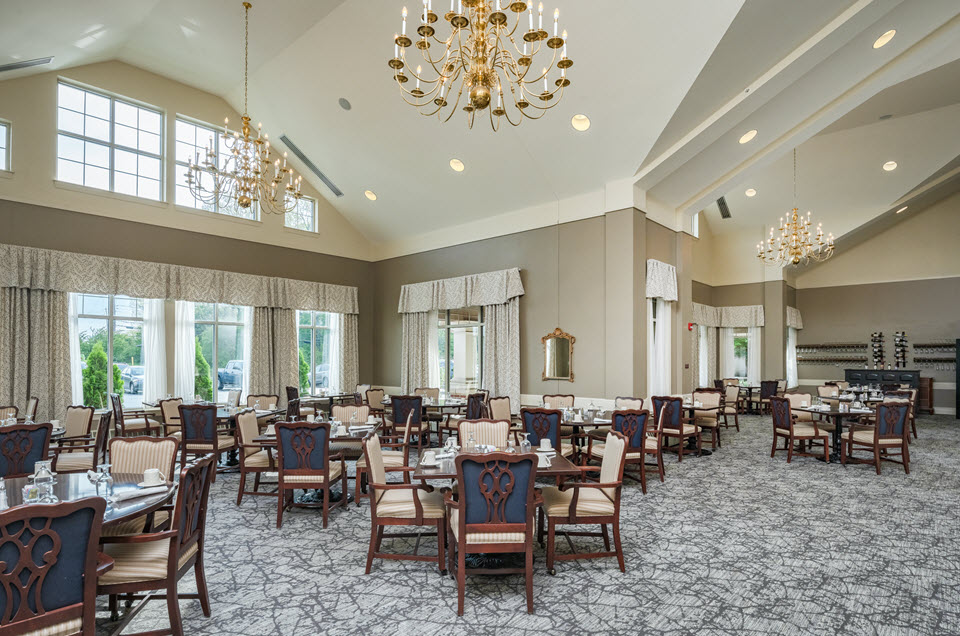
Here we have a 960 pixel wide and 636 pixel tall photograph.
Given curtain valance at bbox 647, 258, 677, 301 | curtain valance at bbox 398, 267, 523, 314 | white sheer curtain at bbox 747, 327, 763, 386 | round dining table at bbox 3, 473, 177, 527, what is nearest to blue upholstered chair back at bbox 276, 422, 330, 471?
round dining table at bbox 3, 473, 177, 527

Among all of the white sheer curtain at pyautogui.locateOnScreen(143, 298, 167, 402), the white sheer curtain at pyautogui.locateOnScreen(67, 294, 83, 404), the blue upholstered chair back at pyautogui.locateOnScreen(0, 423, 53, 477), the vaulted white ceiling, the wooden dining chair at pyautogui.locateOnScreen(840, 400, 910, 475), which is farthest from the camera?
the white sheer curtain at pyautogui.locateOnScreen(143, 298, 167, 402)

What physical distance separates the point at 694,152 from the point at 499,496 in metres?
6.95

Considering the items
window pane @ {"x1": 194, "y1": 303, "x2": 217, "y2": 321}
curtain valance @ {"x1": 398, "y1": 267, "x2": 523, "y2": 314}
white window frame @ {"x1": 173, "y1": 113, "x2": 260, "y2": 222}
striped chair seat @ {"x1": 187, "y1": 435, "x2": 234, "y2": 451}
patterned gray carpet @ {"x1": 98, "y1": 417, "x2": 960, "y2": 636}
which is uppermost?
white window frame @ {"x1": 173, "y1": 113, "x2": 260, "y2": 222}

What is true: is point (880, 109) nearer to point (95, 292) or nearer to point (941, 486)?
point (941, 486)

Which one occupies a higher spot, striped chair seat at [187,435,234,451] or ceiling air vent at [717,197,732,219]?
ceiling air vent at [717,197,732,219]

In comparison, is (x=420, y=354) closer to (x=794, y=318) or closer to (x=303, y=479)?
(x=303, y=479)

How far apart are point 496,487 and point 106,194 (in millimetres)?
9145

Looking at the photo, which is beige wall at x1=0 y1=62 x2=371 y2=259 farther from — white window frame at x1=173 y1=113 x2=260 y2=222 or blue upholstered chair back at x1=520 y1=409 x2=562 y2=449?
blue upholstered chair back at x1=520 y1=409 x2=562 y2=449

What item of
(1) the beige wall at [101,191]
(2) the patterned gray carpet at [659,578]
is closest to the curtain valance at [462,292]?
(1) the beige wall at [101,191]

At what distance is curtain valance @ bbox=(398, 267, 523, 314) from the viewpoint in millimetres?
10055

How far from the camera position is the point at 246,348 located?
1060 cm

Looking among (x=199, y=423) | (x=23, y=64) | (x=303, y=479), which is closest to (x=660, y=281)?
(x=303, y=479)

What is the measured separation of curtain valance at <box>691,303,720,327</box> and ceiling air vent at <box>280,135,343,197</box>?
32.5ft

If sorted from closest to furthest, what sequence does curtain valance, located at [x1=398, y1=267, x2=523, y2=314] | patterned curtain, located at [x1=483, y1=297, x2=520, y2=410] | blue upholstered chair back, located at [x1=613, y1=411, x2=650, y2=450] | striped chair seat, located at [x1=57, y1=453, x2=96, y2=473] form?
striped chair seat, located at [x1=57, y1=453, x2=96, y2=473] < blue upholstered chair back, located at [x1=613, y1=411, x2=650, y2=450] < patterned curtain, located at [x1=483, y1=297, x2=520, y2=410] < curtain valance, located at [x1=398, y1=267, x2=523, y2=314]
